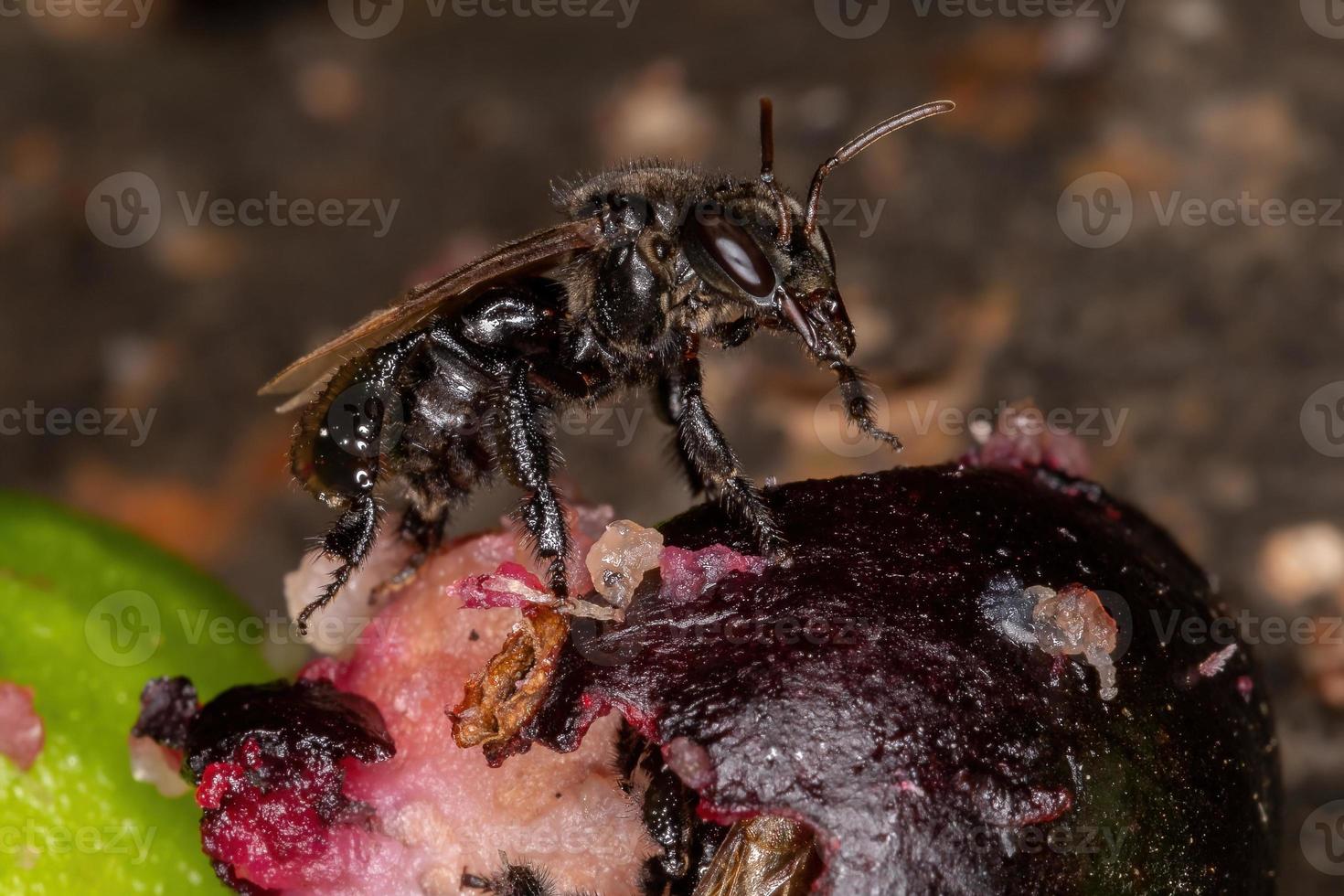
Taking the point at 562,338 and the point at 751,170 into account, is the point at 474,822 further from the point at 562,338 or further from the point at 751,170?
the point at 751,170

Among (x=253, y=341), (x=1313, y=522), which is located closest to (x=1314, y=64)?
(x=1313, y=522)

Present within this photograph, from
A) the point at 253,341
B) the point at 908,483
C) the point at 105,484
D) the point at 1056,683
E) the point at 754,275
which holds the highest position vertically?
the point at 754,275

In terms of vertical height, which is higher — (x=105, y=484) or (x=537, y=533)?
(x=537, y=533)

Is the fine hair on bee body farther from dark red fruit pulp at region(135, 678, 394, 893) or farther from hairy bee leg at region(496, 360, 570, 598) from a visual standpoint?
hairy bee leg at region(496, 360, 570, 598)

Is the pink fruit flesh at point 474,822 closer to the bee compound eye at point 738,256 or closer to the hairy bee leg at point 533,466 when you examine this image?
the hairy bee leg at point 533,466

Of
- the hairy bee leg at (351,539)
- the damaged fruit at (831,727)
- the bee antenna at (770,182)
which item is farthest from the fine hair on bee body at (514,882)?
the bee antenna at (770,182)

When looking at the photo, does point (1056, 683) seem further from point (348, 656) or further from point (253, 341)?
point (253, 341)
